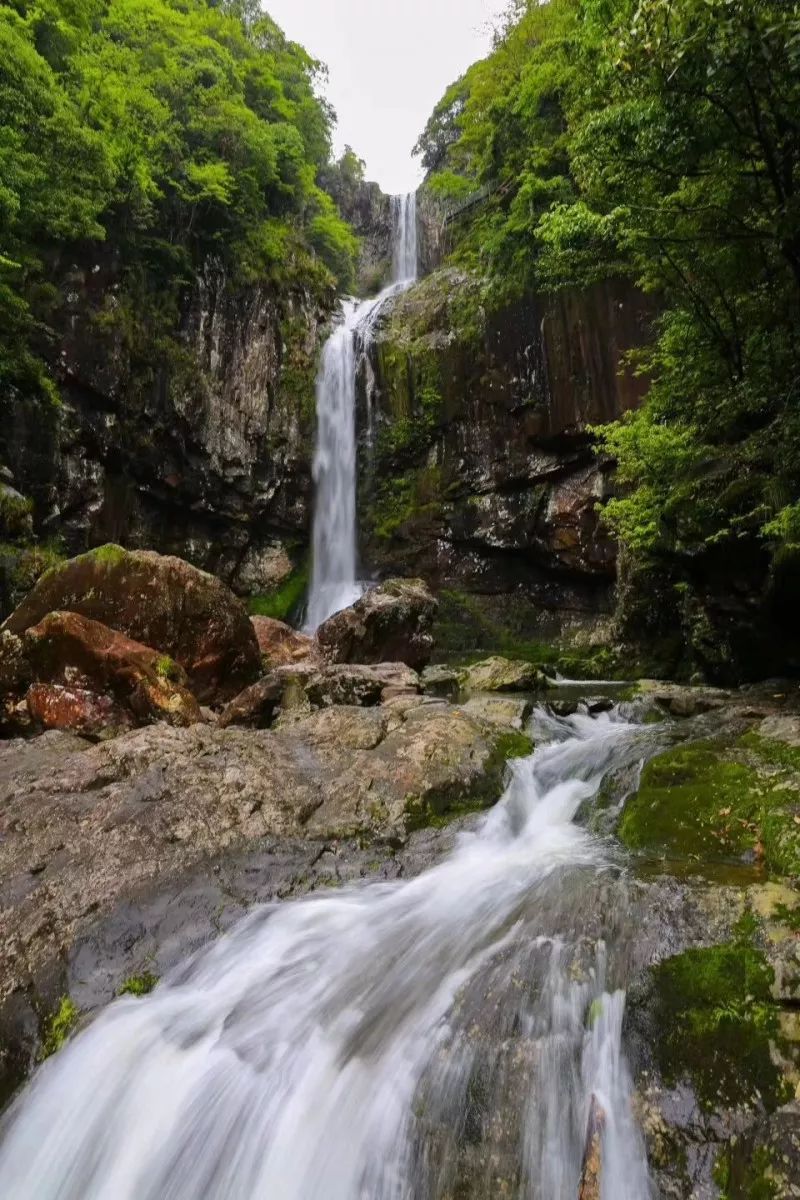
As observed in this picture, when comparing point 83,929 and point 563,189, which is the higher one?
point 563,189

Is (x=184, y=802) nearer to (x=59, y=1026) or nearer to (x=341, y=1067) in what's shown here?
(x=59, y=1026)

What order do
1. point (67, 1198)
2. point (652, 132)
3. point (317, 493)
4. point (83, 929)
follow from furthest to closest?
point (317, 493), point (652, 132), point (83, 929), point (67, 1198)

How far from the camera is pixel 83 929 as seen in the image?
3756mm

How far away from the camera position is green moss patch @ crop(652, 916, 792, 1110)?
89.4 inches

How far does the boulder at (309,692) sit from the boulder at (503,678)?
9.58 ft

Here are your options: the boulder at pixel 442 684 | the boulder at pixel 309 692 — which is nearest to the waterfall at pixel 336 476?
the boulder at pixel 442 684

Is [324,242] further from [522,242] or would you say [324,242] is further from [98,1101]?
[98,1101]

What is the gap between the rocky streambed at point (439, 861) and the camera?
7.85 feet

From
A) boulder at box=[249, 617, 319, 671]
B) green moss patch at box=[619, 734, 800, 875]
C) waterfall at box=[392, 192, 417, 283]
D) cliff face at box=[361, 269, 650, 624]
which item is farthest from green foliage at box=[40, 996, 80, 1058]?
waterfall at box=[392, 192, 417, 283]

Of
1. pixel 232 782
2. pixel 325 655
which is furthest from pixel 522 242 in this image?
pixel 232 782

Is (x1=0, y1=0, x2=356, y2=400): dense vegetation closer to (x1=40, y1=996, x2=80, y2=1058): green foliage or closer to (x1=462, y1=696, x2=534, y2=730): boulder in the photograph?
(x1=462, y1=696, x2=534, y2=730): boulder

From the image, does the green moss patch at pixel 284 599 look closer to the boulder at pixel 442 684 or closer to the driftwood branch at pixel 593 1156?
the boulder at pixel 442 684

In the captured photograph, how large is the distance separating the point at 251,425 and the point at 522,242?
32.6ft

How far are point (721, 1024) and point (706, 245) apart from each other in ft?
23.2
